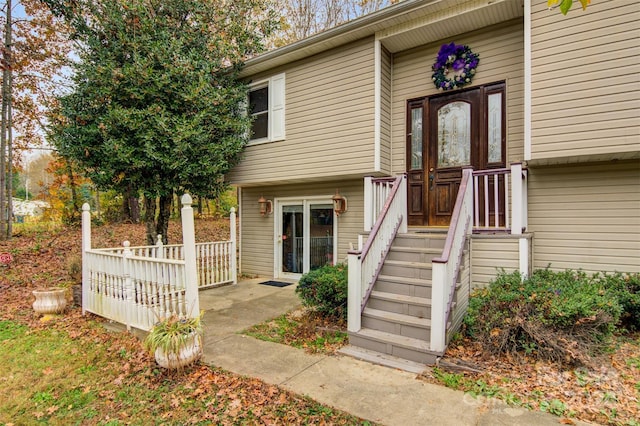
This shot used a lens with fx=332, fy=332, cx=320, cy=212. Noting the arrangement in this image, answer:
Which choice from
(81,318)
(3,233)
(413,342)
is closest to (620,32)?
(413,342)

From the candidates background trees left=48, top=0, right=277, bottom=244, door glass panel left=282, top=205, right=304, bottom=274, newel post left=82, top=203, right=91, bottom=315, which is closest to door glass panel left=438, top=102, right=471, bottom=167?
door glass panel left=282, top=205, right=304, bottom=274

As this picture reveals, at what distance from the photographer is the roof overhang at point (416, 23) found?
5371 millimetres

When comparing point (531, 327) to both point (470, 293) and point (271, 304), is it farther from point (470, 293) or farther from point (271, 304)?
point (271, 304)

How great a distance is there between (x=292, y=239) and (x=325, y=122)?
3111mm

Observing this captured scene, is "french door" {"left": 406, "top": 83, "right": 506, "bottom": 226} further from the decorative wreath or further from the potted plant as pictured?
the potted plant

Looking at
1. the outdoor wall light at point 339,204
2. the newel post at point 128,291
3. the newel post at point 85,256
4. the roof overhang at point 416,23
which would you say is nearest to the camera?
the newel post at point 128,291

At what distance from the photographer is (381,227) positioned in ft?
15.8

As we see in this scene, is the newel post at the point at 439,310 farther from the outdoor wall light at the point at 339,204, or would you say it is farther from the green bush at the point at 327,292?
the outdoor wall light at the point at 339,204

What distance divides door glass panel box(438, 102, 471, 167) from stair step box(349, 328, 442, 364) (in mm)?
3578

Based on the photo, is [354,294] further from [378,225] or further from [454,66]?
[454,66]

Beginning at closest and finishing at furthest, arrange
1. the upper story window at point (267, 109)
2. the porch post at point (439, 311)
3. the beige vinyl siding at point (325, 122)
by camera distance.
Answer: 1. the porch post at point (439, 311)
2. the beige vinyl siding at point (325, 122)
3. the upper story window at point (267, 109)

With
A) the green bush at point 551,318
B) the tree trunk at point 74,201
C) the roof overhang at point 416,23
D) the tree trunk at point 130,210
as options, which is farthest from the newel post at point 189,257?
the tree trunk at point 130,210

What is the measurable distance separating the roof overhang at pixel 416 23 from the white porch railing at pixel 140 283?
4559 mm

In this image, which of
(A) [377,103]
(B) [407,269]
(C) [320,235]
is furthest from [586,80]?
(C) [320,235]
